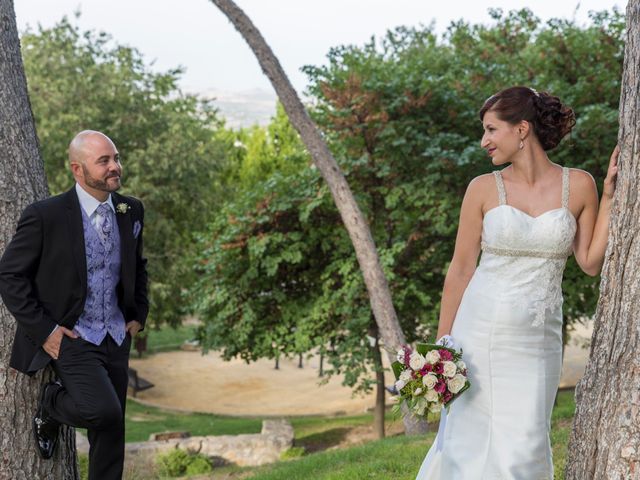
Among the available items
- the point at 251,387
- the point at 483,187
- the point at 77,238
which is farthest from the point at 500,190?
the point at 251,387

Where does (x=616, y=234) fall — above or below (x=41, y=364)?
above

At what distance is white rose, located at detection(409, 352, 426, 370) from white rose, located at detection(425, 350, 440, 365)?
0.11 feet

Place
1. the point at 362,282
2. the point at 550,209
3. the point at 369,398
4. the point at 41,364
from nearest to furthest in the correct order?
the point at 550,209 < the point at 41,364 < the point at 362,282 < the point at 369,398

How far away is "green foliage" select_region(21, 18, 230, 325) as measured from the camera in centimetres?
2625

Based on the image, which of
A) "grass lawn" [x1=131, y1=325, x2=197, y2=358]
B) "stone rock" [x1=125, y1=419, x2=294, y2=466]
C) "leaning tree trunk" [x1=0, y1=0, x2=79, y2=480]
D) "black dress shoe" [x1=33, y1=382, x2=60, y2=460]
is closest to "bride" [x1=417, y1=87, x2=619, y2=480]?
"black dress shoe" [x1=33, y1=382, x2=60, y2=460]

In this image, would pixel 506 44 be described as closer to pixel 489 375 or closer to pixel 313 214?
pixel 313 214

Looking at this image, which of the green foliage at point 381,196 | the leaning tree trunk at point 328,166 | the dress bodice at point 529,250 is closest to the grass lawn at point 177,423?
the green foliage at point 381,196

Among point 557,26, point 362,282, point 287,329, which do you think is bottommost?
point 287,329

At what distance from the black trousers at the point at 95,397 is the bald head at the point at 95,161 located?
40.1 inches

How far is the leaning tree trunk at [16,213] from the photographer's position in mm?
5625

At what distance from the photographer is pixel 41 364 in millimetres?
5402

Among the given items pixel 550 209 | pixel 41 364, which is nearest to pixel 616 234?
pixel 550 209

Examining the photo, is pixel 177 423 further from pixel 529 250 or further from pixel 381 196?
pixel 529 250

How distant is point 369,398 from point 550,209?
872 inches
